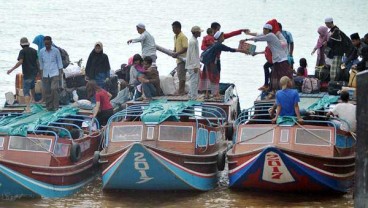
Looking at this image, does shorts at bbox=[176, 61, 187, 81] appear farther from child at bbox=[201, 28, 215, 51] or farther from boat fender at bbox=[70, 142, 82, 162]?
boat fender at bbox=[70, 142, 82, 162]

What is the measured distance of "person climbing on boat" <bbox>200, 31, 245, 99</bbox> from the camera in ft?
76.2

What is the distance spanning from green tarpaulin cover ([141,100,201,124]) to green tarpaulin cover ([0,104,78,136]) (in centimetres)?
186

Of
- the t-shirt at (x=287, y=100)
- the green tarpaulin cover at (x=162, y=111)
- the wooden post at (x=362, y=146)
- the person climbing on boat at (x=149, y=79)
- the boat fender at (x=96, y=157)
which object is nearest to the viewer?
the wooden post at (x=362, y=146)

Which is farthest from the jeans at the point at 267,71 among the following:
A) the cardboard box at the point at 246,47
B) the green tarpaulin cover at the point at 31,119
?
the green tarpaulin cover at the point at 31,119

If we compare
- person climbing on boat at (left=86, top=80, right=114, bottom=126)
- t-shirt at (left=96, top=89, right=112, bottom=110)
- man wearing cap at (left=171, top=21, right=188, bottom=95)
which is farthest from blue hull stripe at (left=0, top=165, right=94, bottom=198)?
man wearing cap at (left=171, top=21, right=188, bottom=95)

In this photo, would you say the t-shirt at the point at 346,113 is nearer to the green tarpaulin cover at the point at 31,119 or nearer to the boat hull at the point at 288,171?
the boat hull at the point at 288,171

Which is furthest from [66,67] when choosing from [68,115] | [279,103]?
[279,103]

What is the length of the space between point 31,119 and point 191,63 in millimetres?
3943

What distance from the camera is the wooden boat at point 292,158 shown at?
744 inches

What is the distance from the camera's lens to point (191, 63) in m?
22.9

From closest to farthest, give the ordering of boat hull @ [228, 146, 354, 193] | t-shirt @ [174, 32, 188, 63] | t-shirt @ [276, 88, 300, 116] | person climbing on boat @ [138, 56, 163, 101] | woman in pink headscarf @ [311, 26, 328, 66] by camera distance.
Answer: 1. boat hull @ [228, 146, 354, 193]
2. t-shirt @ [276, 88, 300, 116]
3. person climbing on boat @ [138, 56, 163, 101]
4. t-shirt @ [174, 32, 188, 63]
5. woman in pink headscarf @ [311, 26, 328, 66]

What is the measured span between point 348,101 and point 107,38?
1309 inches

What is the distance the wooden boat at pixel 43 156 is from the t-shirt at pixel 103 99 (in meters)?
0.87

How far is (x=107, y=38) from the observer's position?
53.1m
